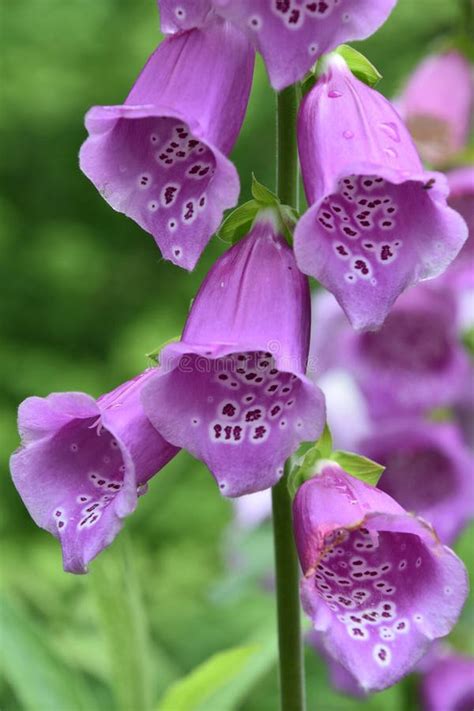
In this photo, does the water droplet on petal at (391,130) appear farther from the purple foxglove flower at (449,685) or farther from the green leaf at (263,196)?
the purple foxglove flower at (449,685)

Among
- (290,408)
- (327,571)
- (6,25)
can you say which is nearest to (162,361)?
(290,408)

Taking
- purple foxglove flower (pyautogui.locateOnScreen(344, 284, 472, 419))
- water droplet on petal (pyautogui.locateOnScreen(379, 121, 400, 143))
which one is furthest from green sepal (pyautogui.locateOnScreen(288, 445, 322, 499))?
purple foxglove flower (pyautogui.locateOnScreen(344, 284, 472, 419))

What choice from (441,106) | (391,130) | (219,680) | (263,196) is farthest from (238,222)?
(441,106)

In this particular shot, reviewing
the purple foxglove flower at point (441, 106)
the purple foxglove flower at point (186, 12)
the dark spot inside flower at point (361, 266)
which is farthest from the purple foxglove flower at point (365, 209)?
the purple foxglove flower at point (441, 106)

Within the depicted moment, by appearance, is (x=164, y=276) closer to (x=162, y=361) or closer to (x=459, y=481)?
(x=459, y=481)

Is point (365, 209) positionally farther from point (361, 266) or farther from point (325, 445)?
point (325, 445)

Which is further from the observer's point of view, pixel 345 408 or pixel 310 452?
pixel 345 408
